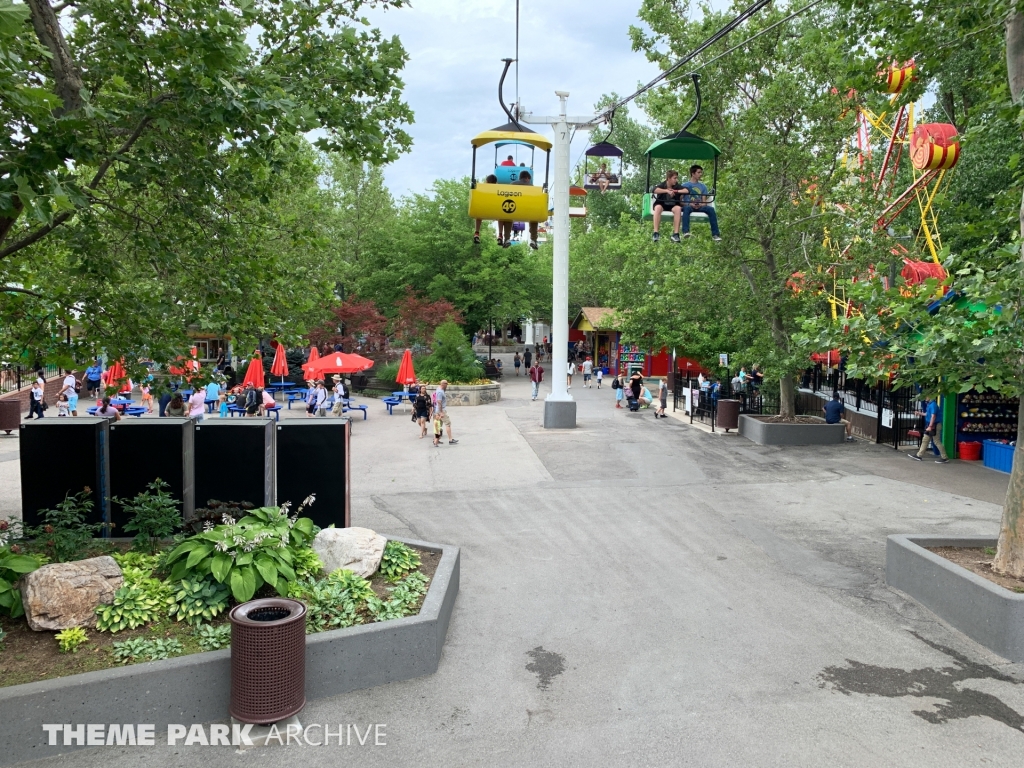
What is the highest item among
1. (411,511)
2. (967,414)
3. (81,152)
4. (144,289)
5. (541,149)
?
(541,149)

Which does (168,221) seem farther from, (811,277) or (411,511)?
(811,277)

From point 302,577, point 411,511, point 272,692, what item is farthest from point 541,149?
point 272,692

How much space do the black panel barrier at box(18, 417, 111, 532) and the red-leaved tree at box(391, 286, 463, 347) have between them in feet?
82.2

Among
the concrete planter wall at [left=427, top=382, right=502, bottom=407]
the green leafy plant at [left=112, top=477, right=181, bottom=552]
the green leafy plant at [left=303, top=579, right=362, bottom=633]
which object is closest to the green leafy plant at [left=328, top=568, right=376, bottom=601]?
the green leafy plant at [left=303, top=579, right=362, bottom=633]

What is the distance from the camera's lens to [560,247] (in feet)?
68.8

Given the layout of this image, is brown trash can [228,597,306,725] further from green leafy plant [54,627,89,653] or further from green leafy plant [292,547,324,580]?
green leafy plant [292,547,324,580]

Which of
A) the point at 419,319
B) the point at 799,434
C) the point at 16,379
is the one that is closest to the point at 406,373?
the point at 419,319

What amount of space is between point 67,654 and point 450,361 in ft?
79.1

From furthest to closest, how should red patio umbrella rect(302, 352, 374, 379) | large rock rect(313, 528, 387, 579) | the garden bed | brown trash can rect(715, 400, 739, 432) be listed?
red patio umbrella rect(302, 352, 374, 379)
brown trash can rect(715, 400, 739, 432)
large rock rect(313, 528, 387, 579)
the garden bed

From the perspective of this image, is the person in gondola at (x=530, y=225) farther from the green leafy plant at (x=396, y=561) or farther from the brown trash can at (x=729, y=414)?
the green leafy plant at (x=396, y=561)

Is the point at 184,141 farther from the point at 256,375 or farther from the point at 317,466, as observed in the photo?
the point at 256,375

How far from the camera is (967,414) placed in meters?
16.8

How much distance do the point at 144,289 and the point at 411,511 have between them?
16.6 feet

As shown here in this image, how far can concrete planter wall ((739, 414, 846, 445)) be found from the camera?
18473mm
